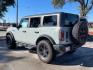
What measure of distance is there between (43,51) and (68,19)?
1.80m

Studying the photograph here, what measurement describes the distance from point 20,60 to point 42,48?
1.13 meters

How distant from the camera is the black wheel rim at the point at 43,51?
858cm

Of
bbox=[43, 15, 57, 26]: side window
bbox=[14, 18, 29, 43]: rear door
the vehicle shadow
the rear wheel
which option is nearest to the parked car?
bbox=[43, 15, 57, 26]: side window

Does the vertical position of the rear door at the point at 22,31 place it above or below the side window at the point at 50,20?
below

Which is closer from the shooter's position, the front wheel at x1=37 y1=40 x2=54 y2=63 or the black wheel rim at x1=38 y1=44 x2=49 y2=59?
the front wheel at x1=37 y1=40 x2=54 y2=63

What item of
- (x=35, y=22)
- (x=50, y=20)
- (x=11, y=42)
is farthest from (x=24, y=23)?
(x=50, y=20)

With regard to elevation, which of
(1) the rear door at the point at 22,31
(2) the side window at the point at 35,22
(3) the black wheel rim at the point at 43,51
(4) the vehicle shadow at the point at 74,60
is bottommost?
(4) the vehicle shadow at the point at 74,60

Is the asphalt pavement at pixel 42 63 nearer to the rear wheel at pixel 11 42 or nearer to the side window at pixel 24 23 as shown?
→ the side window at pixel 24 23

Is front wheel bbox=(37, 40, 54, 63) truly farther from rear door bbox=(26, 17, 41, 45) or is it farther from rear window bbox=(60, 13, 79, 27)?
rear window bbox=(60, 13, 79, 27)

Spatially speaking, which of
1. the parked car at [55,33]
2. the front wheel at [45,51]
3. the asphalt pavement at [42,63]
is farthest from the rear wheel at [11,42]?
the front wheel at [45,51]

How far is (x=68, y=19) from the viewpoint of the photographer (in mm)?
8453

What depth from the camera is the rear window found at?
321 inches

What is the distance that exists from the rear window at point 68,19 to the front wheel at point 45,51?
Result: 3.63 ft

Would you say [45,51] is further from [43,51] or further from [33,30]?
[33,30]
